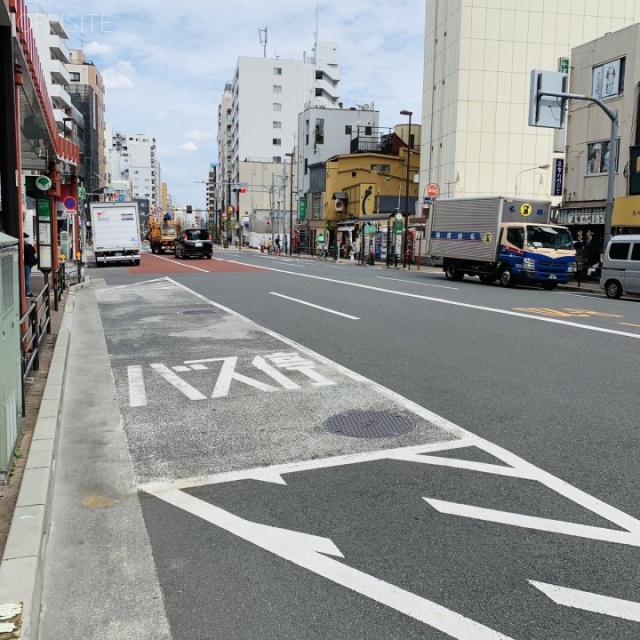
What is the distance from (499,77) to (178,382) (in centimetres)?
4112

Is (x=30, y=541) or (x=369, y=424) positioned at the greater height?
(x=30, y=541)

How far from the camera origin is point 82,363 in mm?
9422

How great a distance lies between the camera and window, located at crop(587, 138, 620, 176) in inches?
1132

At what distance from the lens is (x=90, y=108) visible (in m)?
98.8

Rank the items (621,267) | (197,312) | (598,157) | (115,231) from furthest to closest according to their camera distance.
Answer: (115,231), (598,157), (621,267), (197,312)

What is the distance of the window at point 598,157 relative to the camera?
94.3 feet

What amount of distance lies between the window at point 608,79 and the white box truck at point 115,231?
2417 centimetres

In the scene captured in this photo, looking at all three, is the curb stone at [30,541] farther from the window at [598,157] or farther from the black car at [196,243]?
the black car at [196,243]

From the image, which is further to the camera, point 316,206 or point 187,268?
point 316,206

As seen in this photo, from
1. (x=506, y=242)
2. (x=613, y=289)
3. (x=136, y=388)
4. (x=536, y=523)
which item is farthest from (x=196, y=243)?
(x=536, y=523)

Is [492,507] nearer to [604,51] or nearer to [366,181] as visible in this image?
[604,51]

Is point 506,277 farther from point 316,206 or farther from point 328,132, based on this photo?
point 328,132

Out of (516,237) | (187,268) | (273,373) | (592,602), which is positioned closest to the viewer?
(592,602)

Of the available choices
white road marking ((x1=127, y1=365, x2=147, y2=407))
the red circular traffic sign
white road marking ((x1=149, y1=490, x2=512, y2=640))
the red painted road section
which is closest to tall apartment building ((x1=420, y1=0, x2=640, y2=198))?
the red circular traffic sign
